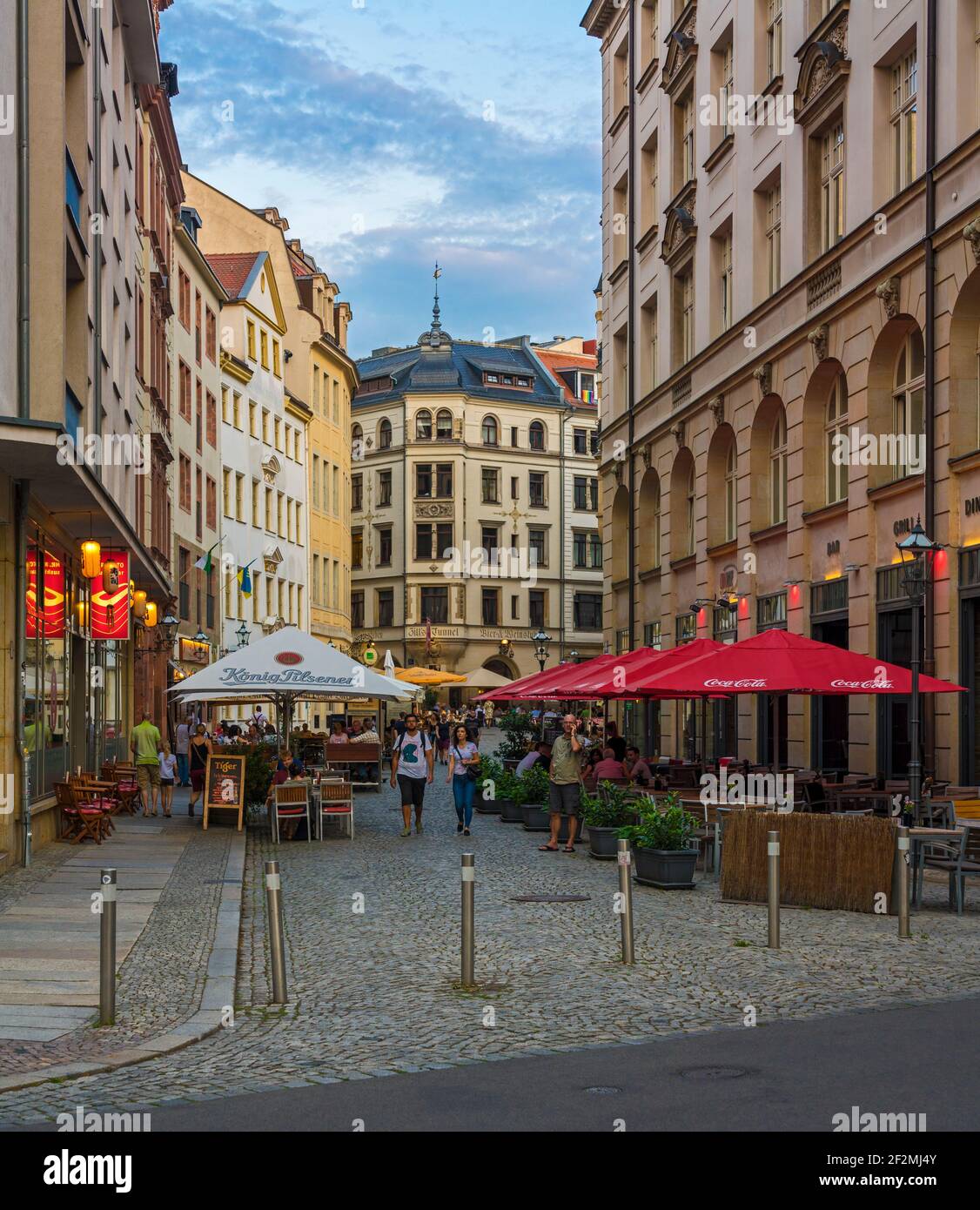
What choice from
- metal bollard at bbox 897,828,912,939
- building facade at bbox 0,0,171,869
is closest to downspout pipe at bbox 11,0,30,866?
building facade at bbox 0,0,171,869

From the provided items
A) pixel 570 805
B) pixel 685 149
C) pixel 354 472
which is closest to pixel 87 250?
pixel 570 805

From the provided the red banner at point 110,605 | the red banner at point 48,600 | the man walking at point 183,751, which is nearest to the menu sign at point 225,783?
the red banner at point 110,605

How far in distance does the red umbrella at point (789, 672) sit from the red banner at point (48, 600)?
318 inches

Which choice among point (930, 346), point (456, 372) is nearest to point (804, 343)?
point (930, 346)

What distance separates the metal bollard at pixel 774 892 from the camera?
40.9 ft

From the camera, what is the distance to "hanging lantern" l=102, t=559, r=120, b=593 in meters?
25.5

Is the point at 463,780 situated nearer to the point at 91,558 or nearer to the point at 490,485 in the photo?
the point at 91,558

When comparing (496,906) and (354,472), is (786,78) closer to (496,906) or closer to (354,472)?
(496,906)

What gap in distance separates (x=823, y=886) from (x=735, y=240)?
71.1ft

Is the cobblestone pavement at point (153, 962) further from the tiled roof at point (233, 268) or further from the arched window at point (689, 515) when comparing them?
the tiled roof at point (233, 268)

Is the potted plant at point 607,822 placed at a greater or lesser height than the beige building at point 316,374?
lesser

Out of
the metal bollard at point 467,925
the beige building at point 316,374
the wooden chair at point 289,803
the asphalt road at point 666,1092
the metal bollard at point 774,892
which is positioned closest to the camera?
the asphalt road at point 666,1092

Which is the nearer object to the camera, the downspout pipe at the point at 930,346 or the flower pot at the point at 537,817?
the downspout pipe at the point at 930,346

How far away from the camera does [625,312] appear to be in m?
45.1
